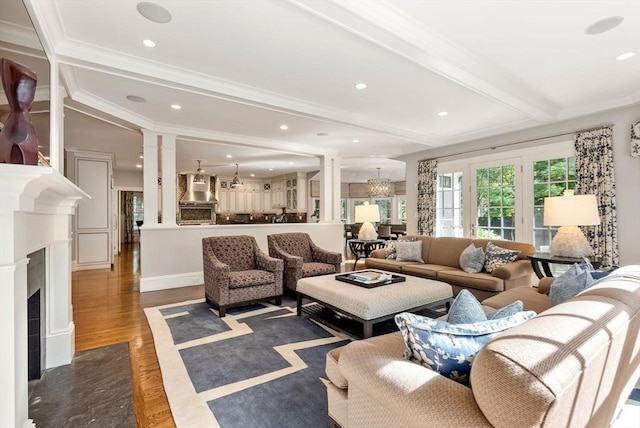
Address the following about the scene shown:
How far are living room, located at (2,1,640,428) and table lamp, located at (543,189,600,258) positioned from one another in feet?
2.99

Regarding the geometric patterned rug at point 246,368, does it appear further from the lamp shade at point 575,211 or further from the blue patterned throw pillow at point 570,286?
the lamp shade at point 575,211

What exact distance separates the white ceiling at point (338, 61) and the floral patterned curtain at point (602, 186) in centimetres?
42

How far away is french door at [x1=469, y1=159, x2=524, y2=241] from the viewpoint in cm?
510

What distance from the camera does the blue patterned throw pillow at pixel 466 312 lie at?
1.48 meters

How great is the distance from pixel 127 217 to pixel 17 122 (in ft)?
39.6

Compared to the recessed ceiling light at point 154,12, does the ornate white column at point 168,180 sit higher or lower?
lower

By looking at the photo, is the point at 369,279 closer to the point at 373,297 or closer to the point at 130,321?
the point at 373,297

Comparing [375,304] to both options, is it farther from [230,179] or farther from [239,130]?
[230,179]

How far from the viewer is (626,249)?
13.0 feet

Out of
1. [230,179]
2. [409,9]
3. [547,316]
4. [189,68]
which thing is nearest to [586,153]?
[409,9]

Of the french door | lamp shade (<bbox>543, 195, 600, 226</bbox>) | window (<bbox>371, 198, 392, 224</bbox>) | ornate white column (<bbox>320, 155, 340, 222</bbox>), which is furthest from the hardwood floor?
window (<bbox>371, 198, 392, 224</bbox>)

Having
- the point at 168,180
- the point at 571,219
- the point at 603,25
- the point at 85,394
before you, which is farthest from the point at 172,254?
the point at 603,25

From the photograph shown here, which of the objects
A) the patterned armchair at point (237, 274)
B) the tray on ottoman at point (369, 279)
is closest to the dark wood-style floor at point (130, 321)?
the patterned armchair at point (237, 274)

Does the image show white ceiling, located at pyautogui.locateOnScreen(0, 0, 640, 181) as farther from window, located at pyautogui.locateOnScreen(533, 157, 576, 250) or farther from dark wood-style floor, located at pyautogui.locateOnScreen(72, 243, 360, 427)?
dark wood-style floor, located at pyautogui.locateOnScreen(72, 243, 360, 427)
